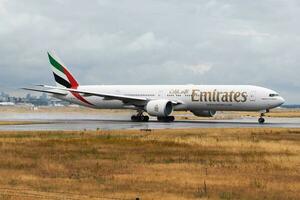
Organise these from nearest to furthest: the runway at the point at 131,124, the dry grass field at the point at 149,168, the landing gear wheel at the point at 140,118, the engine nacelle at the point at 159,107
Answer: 1. the dry grass field at the point at 149,168
2. the runway at the point at 131,124
3. the engine nacelle at the point at 159,107
4. the landing gear wheel at the point at 140,118

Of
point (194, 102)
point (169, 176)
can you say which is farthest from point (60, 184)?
point (194, 102)

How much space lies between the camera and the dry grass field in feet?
56.4

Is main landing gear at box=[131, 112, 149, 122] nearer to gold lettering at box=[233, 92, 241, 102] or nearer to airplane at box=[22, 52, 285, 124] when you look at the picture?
airplane at box=[22, 52, 285, 124]

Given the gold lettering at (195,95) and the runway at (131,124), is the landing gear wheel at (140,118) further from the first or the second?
the gold lettering at (195,95)

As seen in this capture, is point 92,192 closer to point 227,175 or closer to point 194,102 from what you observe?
point 227,175

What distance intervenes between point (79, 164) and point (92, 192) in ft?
21.1

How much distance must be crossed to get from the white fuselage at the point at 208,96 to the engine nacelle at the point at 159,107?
6.02 ft

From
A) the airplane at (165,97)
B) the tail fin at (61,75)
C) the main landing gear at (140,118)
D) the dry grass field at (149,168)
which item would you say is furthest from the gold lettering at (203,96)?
the dry grass field at (149,168)

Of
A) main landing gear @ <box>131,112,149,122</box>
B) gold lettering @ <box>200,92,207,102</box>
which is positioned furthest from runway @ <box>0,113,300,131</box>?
gold lettering @ <box>200,92,207,102</box>

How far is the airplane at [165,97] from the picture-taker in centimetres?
5678

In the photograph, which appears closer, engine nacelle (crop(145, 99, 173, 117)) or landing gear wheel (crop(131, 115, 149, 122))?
engine nacelle (crop(145, 99, 173, 117))

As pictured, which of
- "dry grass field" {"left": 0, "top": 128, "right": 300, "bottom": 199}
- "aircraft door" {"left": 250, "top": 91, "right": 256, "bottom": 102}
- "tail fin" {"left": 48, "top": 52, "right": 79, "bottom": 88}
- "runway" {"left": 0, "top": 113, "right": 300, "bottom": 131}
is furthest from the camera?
"tail fin" {"left": 48, "top": 52, "right": 79, "bottom": 88}

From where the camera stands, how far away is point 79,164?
76.5ft

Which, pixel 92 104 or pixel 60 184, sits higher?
pixel 92 104
